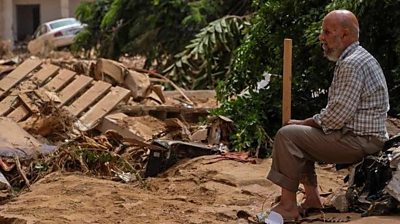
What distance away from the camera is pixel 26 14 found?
40.9 m

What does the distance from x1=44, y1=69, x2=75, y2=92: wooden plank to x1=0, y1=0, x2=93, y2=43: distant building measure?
25704mm

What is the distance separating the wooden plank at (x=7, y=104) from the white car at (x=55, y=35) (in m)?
16.6

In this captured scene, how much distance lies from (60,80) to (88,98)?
0.76 meters

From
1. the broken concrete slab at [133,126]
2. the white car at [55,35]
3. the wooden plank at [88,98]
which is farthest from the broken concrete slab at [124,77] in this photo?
the white car at [55,35]

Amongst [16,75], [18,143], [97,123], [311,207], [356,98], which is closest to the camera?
[356,98]

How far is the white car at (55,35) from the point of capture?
28.3 m

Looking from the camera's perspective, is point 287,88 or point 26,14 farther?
point 26,14

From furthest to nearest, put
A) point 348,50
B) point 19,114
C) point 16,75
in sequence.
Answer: point 16,75, point 19,114, point 348,50

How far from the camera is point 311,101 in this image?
9.38 metres

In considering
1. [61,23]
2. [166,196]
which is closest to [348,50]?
[166,196]

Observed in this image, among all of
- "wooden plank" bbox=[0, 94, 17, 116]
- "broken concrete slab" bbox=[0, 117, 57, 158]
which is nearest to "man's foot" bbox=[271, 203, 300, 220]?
"broken concrete slab" bbox=[0, 117, 57, 158]

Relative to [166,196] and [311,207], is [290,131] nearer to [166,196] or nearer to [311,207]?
[311,207]

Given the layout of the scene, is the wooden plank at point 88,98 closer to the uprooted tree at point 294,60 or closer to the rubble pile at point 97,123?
the rubble pile at point 97,123

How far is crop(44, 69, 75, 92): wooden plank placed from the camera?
11.3 meters
